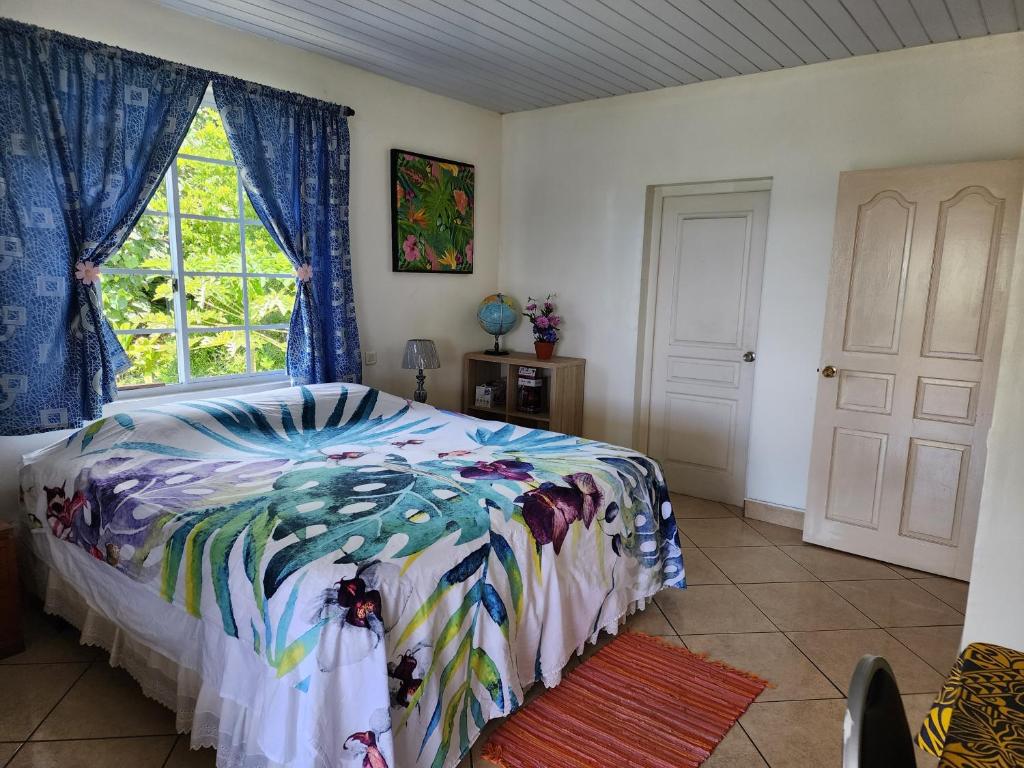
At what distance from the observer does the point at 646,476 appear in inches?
104

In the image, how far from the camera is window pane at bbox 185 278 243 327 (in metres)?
3.13

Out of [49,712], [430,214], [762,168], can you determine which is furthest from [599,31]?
[49,712]

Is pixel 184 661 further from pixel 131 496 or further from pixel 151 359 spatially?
pixel 151 359

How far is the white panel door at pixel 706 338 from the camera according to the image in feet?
12.9

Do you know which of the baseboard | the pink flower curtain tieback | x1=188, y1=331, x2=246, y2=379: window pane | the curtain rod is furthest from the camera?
the baseboard

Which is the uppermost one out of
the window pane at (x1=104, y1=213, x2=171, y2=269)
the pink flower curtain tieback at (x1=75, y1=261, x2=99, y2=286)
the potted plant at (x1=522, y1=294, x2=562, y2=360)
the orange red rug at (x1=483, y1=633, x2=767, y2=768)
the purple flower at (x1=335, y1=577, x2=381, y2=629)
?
the window pane at (x1=104, y1=213, x2=171, y2=269)

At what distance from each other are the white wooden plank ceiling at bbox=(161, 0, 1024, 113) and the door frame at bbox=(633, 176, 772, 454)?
61 centimetres

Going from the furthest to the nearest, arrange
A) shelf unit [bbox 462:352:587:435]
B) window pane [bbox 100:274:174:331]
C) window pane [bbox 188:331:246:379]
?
1. shelf unit [bbox 462:352:587:435]
2. window pane [bbox 188:331:246:379]
3. window pane [bbox 100:274:174:331]

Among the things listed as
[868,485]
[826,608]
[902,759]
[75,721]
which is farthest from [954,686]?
[868,485]

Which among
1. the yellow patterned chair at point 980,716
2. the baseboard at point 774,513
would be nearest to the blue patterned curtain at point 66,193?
the yellow patterned chair at point 980,716

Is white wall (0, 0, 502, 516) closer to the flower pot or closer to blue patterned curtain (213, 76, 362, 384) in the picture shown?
blue patterned curtain (213, 76, 362, 384)

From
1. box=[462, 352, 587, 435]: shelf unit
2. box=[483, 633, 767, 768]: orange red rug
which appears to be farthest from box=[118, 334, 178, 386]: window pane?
box=[483, 633, 767, 768]: orange red rug

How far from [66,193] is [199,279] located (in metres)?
0.67

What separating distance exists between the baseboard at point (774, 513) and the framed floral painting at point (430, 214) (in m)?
2.37
